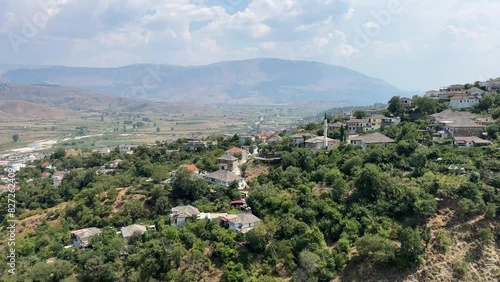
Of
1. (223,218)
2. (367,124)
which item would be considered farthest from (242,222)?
(367,124)

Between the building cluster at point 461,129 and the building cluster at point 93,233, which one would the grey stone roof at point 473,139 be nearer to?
the building cluster at point 461,129

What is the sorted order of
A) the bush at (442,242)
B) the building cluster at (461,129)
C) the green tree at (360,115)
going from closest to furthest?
1. the bush at (442,242)
2. the building cluster at (461,129)
3. the green tree at (360,115)

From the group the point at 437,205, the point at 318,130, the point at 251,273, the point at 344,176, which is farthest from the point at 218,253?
the point at 318,130

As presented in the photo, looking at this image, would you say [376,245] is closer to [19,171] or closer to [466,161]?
[466,161]

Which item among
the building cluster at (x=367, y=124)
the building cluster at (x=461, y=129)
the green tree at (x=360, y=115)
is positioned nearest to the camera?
the building cluster at (x=461, y=129)

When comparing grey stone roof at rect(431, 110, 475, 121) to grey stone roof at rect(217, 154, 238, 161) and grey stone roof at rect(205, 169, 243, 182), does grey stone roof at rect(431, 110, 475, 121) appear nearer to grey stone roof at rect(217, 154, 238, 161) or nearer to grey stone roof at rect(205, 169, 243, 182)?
grey stone roof at rect(217, 154, 238, 161)

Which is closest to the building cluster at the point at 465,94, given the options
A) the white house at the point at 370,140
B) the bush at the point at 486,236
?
the white house at the point at 370,140

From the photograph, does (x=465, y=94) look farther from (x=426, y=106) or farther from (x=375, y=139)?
(x=375, y=139)
